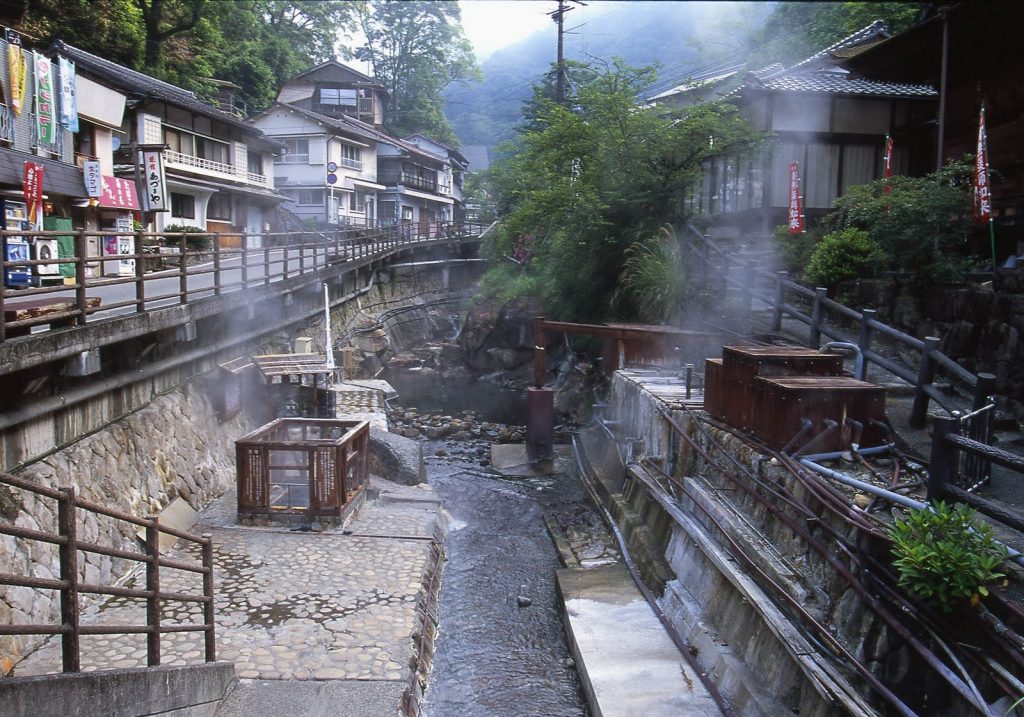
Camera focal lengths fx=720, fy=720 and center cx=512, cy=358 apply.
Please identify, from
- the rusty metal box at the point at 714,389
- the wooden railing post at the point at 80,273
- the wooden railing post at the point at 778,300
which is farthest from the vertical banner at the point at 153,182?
the rusty metal box at the point at 714,389

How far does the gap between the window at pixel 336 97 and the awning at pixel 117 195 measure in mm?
33666

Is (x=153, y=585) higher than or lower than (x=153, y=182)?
lower

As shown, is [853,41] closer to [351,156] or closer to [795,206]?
[795,206]

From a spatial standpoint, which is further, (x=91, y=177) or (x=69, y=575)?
(x=91, y=177)

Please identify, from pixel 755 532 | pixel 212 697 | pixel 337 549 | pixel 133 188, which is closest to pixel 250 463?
pixel 337 549

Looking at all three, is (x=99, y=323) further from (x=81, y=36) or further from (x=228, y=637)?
(x=81, y=36)

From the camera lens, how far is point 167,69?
38.7 meters

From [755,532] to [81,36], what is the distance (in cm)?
3616

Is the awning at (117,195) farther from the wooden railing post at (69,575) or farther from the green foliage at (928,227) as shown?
the green foliage at (928,227)

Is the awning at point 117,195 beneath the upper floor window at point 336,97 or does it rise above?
beneath

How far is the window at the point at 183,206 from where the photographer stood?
32.5 m

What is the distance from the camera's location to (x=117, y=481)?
1026cm

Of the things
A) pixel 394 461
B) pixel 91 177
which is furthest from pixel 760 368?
pixel 91 177

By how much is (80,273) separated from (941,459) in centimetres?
953
